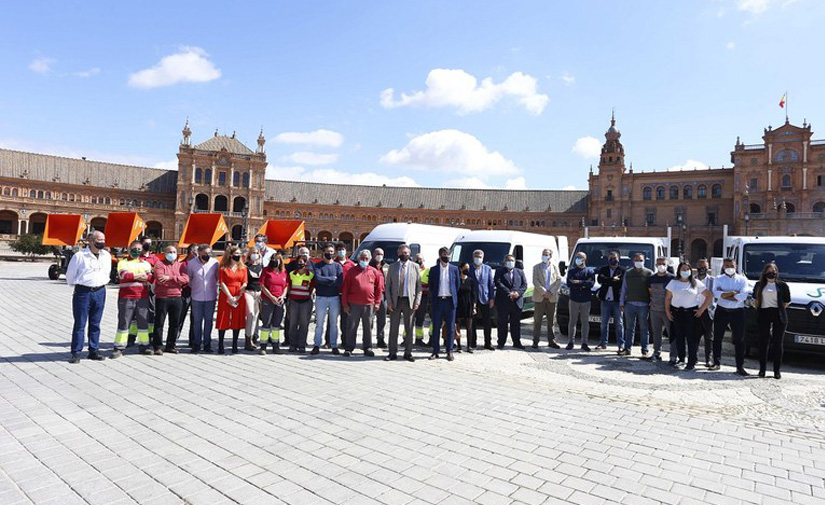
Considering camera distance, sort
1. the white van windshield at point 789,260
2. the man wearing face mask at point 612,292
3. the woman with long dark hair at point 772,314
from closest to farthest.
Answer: the woman with long dark hair at point 772,314
the white van windshield at point 789,260
the man wearing face mask at point 612,292

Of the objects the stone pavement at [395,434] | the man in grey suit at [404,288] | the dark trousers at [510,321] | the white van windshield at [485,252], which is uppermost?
the white van windshield at [485,252]

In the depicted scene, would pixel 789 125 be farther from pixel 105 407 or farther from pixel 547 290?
pixel 105 407

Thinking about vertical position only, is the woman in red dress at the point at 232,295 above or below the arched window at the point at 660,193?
below

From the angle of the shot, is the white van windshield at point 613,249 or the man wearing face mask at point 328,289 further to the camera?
the white van windshield at point 613,249

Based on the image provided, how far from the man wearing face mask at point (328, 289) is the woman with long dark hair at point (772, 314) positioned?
7.45 m

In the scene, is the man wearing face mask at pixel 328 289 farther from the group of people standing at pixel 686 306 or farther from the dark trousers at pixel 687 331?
the dark trousers at pixel 687 331

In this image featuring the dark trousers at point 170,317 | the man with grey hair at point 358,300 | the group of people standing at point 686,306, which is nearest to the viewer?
the group of people standing at point 686,306

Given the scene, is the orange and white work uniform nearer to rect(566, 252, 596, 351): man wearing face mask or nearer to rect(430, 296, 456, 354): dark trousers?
rect(430, 296, 456, 354): dark trousers

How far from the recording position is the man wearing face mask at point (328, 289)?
934 centimetres

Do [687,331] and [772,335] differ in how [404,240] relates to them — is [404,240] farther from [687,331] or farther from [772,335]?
[772,335]

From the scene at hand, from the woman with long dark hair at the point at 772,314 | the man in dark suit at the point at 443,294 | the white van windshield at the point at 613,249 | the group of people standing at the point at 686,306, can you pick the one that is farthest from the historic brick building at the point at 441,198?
the woman with long dark hair at the point at 772,314

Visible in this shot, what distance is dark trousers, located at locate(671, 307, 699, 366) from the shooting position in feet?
28.0

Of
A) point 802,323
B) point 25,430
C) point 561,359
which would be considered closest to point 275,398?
point 25,430

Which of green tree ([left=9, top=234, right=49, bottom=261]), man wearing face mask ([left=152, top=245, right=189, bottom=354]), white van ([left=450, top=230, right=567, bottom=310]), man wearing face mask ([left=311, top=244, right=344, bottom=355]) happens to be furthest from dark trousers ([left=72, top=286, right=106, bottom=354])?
green tree ([left=9, top=234, right=49, bottom=261])
